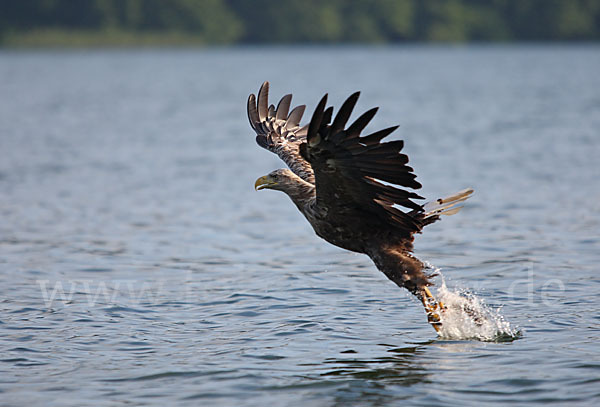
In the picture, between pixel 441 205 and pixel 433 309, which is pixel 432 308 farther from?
pixel 441 205

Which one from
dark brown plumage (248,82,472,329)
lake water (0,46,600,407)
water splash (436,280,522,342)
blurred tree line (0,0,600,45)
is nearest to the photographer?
lake water (0,46,600,407)

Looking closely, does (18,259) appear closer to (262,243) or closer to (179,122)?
(262,243)

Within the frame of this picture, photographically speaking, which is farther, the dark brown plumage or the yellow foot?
the yellow foot

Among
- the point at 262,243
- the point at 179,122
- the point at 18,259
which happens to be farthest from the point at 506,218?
the point at 179,122

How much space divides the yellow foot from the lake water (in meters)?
0.12

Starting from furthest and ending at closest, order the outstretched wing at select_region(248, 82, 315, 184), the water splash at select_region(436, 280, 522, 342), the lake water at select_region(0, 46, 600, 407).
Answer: the outstretched wing at select_region(248, 82, 315, 184)
the water splash at select_region(436, 280, 522, 342)
the lake water at select_region(0, 46, 600, 407)

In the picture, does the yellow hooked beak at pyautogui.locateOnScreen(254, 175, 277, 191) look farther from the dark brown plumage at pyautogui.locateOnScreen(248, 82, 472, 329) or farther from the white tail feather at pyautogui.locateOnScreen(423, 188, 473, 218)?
the white tail feather at pyautogui.locateOnScreen(423, 188, 473, 218)

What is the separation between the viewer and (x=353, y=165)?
6.20 metres

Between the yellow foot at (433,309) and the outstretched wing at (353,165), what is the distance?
1.96 feet

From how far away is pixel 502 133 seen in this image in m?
20.8

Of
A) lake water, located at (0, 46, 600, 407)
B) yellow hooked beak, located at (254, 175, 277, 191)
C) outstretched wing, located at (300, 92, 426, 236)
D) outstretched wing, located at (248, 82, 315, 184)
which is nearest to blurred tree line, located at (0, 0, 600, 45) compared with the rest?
lake water, located at (0, 46, 600, 407)

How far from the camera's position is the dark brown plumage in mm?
6008

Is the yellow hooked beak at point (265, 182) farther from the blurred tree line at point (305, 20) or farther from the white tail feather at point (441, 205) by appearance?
the blurred tree line at point (305, 20)

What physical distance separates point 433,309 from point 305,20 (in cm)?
7228
